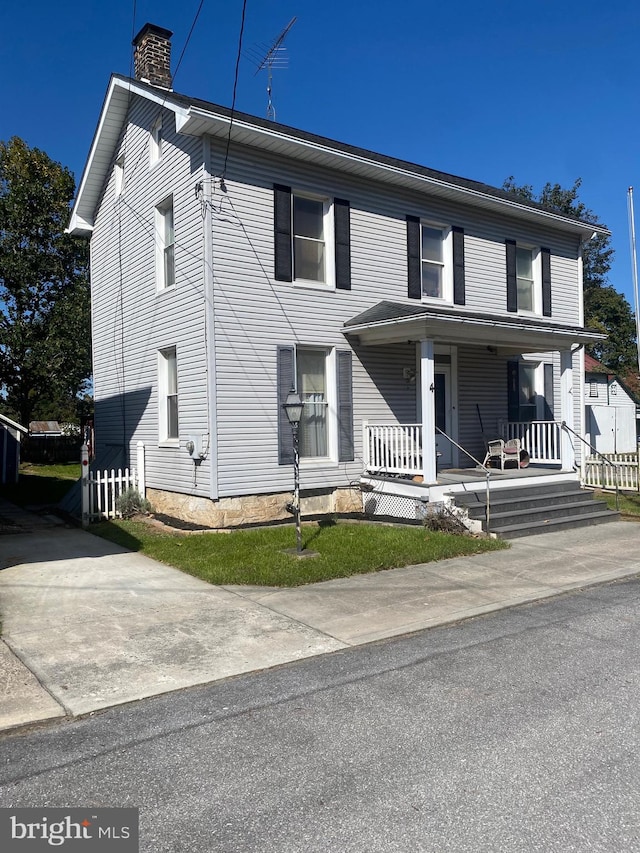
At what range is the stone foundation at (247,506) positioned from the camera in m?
10.6

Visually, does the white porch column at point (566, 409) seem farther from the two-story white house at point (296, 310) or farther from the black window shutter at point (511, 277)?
the black window shutter at point (511, 277)

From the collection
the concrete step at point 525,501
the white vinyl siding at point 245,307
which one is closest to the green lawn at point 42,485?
the white vinyl siding at point 245,307

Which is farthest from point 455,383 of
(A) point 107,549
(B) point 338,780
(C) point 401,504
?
(B) point 338,780

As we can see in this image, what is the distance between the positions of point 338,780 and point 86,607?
13.7ft

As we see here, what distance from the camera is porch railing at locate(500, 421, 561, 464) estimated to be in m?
13.4

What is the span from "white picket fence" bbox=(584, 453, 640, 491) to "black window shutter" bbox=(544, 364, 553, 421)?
53.0 inches

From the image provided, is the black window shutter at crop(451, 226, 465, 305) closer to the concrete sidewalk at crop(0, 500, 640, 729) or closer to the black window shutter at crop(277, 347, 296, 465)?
the black window shutter at crop(277, 347, 296, 465)

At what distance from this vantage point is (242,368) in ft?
35.6

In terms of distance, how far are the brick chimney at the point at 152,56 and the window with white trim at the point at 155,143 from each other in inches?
76.1

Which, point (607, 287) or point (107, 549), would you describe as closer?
point (107, 549)

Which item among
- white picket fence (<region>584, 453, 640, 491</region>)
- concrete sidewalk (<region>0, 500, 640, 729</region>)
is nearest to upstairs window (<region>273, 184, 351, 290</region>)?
concrete sidewalk (<region>0, 500, 640, 729</region>)

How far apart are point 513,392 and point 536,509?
4221 millimetres

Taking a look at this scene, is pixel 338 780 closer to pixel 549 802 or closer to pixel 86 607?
pixel 549 802

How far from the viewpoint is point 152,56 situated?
13.6 m
